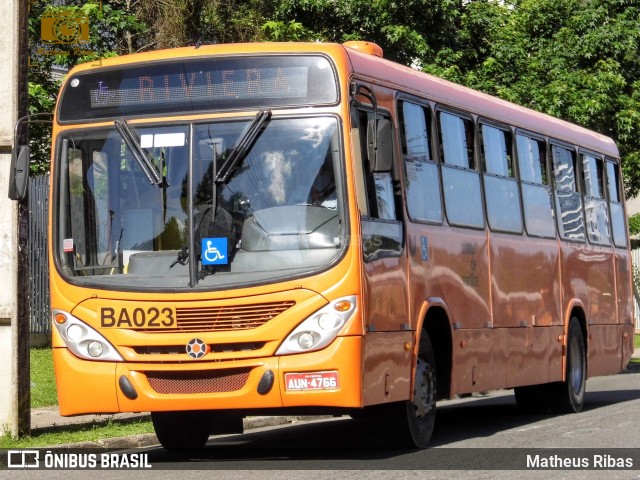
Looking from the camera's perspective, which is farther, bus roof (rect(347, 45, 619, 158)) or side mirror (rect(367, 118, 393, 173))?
bus roof (rect(347, 45, 619, 158))

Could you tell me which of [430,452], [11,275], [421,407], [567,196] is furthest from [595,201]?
[11,275]

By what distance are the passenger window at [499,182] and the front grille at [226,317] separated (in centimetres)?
439

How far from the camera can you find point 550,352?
52.7 ft

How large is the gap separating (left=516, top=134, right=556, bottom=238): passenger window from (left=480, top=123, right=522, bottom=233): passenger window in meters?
0.32

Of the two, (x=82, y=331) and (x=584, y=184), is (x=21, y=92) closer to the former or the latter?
(x=82, y=331)

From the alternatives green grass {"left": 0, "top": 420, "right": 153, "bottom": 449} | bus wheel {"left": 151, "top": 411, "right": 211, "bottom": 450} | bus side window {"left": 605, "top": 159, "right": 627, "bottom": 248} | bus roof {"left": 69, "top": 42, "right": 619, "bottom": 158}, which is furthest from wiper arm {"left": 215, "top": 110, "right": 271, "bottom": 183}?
bus side window {"left": 605, "top": 159, "right": 627, "bottom": 248}

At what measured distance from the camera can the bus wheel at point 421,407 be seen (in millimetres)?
11945

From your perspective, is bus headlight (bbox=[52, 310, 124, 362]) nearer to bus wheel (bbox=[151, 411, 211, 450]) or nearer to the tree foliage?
bus wheel (bbox=[151, 411, 211, 450])

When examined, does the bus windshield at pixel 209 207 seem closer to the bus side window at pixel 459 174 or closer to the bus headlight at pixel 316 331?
the bus headlight at pixel 316 331

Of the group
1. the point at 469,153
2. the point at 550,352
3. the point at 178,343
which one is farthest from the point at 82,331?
the point at 550,352

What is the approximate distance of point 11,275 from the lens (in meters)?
13.5

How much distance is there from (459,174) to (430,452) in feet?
9.64

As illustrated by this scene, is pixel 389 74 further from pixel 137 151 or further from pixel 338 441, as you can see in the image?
pixel 338 441

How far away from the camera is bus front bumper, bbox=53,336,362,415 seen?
34.5ft
